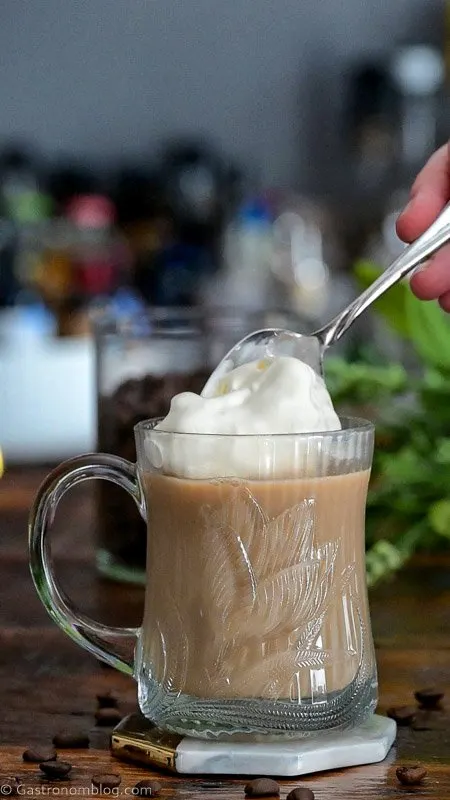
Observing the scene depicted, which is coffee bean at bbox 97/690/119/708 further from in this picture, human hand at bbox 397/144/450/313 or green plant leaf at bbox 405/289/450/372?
green plant leaf at bbox 405/289/450/372

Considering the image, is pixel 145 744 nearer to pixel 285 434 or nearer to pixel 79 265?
pixel 285 434

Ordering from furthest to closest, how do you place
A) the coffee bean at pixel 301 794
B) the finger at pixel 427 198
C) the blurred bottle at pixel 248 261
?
the blurred bottle at pixel 248 261 → the finger at pixel 427 198 → the coffee bean at pixel 301 794

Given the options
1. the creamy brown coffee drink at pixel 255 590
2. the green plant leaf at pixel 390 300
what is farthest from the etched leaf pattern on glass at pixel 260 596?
the green plant leaf at pixel 390 300

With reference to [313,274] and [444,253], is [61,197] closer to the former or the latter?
[313,274]

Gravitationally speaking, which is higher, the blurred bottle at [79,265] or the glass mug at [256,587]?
the blurred bottle at [79,265]

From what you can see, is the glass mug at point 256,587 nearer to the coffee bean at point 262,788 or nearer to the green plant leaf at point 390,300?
the coffee bean at point 262,788

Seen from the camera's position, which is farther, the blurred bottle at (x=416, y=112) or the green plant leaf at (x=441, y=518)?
the blurred bottle at (x=416, y=112)

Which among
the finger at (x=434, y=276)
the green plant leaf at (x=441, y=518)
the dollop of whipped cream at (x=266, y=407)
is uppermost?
the finger at (x=434, y=276)
